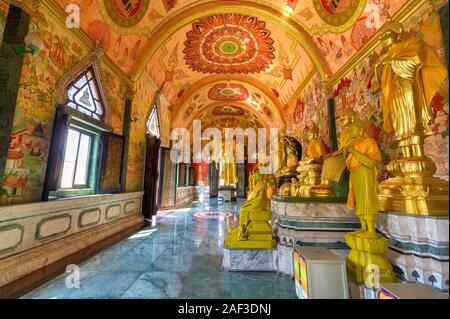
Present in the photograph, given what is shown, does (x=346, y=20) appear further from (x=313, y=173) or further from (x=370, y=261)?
(x=370, y=261)

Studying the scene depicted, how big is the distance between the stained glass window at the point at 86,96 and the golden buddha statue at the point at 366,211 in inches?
202

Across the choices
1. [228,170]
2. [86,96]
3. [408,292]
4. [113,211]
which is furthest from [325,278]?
[228,170]

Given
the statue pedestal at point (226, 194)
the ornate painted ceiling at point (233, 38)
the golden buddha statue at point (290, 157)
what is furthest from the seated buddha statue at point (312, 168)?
the statue pedestal at point (226, 194)

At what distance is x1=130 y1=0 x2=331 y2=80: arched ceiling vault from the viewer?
18.0 feet

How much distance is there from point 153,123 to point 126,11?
404 centimetres

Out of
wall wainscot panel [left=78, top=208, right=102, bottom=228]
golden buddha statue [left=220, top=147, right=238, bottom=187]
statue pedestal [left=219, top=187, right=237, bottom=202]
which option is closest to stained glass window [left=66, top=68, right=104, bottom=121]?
wall wainscot panel [left=78, top=208, right=102, bottom=228]

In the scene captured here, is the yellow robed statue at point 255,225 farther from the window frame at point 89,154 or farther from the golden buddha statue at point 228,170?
the golden buddha statue at point 228,170

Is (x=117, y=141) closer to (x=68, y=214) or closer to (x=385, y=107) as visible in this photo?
(x=68, y=214)

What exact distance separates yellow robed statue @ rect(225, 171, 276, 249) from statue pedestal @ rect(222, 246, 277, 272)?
72mm

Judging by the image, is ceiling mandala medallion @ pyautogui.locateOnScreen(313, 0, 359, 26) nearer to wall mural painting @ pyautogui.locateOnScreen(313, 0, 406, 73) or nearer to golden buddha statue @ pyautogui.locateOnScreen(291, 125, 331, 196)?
wall mural painting @ pyautogui.locateOnScreen(313, 0, 406, 73)

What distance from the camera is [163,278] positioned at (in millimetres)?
2438
